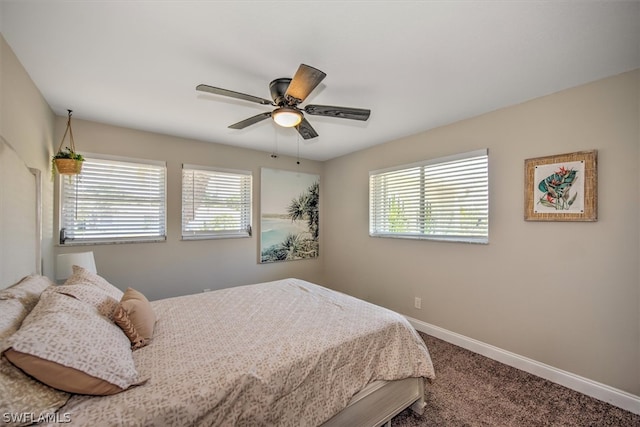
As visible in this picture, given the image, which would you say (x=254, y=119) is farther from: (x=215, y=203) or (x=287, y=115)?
(x=215, y=203)

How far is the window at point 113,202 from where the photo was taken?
9.43ft

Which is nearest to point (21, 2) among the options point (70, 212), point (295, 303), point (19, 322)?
point (19, 322)

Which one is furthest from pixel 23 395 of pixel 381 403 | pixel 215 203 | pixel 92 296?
pixel 215 203

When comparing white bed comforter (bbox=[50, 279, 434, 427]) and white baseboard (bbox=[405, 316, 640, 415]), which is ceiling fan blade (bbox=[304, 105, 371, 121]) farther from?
white baseboard (bbox=[405, 316, 640, 415])

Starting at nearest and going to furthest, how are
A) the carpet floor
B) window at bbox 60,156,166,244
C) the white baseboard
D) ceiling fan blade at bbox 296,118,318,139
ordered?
the carpet floor → the white baseboard → ceiling fan blade at bbox 296,118,318,139 → window at bbox 60,156,166,244

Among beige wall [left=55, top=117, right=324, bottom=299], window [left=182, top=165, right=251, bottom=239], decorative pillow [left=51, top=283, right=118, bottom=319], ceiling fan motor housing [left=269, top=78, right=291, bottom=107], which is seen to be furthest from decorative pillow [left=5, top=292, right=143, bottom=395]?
window [left=182, top=165, right=251, bottom=239]

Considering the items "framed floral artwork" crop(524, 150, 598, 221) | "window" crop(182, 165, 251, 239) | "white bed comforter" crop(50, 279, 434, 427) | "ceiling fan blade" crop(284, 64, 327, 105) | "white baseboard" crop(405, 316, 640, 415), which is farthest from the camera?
"window" crop(182, 165, 251, 239)

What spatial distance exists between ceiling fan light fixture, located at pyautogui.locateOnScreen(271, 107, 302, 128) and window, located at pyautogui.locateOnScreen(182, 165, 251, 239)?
2067mm

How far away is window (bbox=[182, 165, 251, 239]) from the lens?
3.54m

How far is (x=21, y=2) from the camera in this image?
136 cm

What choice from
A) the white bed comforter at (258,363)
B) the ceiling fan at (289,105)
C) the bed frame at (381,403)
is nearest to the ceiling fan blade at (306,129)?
the ceiling fan at (289,105)

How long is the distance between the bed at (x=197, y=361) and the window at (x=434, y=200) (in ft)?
4.93

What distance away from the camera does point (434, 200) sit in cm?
313

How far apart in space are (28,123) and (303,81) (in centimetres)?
219
